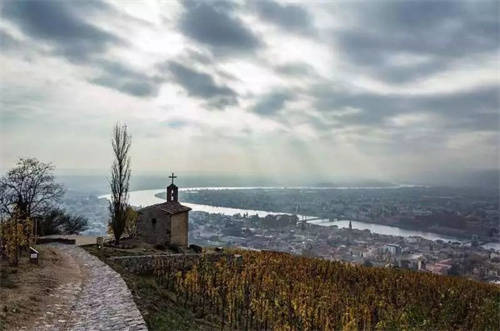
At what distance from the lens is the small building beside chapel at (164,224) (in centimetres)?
2814

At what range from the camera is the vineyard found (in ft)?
48.4

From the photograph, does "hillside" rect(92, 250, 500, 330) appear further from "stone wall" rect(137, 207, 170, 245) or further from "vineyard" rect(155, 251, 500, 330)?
"stone wall" rect(137, 207, 170, 245)

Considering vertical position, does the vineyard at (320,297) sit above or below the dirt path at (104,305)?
below

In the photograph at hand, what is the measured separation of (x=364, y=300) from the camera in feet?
58.4

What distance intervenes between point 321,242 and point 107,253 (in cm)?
5145

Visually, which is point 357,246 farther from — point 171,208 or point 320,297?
point 320,297

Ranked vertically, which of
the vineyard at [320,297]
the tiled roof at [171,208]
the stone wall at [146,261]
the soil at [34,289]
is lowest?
the vineyard at [320,297]

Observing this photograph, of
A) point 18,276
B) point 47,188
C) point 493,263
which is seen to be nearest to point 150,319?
point 18,276

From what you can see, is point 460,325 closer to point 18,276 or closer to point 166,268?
point 166,268

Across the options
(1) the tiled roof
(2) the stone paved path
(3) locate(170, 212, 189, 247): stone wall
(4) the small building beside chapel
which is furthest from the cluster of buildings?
(2) the stone paved path

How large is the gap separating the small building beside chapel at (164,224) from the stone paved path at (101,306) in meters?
11.6

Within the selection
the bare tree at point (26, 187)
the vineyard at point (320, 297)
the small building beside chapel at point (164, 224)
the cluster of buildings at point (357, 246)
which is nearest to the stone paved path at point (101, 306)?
the vineyard at point (320, 297)

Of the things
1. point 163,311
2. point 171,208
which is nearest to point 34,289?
point 163,311

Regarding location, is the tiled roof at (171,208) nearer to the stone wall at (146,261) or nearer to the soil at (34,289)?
the stone wall at (146,261)
